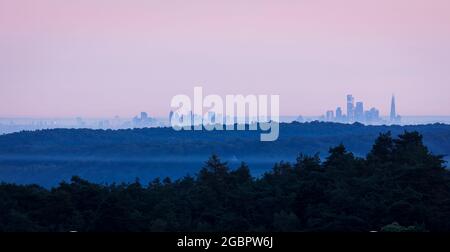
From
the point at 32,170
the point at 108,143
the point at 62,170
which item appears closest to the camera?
the point at 32,170

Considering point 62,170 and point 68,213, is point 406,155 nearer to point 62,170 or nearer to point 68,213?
point 68,213

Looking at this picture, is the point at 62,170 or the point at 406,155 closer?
the point at 406,155

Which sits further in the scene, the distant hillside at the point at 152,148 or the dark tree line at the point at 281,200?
the distant hillside at the point at 152,148

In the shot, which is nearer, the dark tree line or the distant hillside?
the dark tree line
